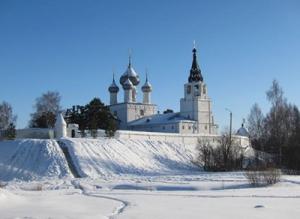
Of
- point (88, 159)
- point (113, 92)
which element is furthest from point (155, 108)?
point (88, 159)

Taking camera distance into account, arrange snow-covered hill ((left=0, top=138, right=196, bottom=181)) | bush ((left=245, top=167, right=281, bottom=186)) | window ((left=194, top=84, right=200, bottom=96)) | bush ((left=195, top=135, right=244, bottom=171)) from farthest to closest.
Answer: window ((left=194, top=84, right=200, bottom=96)) < bush ((left=195, top=135, right=244, bottom=171)) < snow-covered hill ((left=0, top=138, right=196, bottom=181)) < bush ((left=245, top=167, right=281, bottom=186))

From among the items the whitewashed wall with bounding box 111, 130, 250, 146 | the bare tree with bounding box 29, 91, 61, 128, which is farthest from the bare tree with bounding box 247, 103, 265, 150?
the bare tree with bounding box 29, 91, 61, 128

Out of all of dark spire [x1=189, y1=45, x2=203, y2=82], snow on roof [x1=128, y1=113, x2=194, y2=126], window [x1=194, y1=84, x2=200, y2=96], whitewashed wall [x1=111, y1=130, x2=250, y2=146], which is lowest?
whitewashed wall [x1=111, y1=130, x2=250, y2=146]

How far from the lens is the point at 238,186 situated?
23141mm

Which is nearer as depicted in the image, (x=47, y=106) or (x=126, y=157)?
(x=126, y=157)

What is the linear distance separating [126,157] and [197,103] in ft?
137

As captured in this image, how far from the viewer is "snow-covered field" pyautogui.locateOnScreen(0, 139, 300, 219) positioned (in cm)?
1316

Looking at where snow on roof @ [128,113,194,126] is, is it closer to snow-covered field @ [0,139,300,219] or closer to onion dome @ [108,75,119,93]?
onion dome @ [108,75,119,93]

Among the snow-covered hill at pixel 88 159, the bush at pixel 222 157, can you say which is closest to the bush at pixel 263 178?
the snow-covered hill at pixel 88 159

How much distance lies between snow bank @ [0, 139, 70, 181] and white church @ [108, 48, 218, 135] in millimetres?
39231

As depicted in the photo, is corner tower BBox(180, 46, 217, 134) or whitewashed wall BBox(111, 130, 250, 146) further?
corner tower BBox(180, 46, 217, 134)

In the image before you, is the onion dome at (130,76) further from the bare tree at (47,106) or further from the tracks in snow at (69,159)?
the tracks in snow at (69,159)

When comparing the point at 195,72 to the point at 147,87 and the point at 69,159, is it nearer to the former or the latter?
the point at 147,87

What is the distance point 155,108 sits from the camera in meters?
88.2
